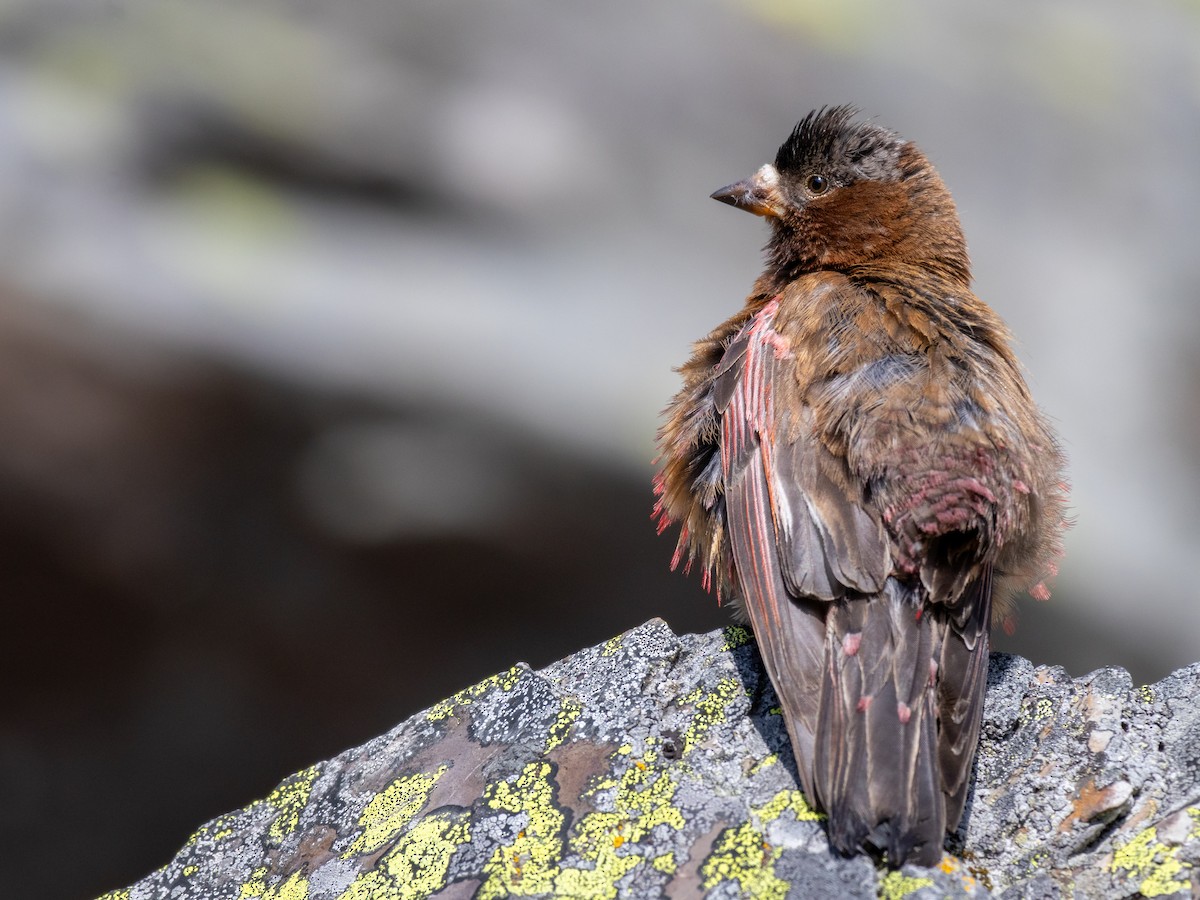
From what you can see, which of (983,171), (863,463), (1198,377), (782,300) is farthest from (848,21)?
(863,463)

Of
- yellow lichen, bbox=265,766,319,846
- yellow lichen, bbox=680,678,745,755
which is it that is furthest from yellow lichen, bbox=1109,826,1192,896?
yellow lichen, bbox=265,766,319,846

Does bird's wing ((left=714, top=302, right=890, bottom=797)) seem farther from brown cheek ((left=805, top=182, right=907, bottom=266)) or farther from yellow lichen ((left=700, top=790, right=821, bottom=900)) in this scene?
brown cheek ((left=805, top=182, right=907, bottom=266))

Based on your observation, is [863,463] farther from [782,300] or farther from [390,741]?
[390,741]

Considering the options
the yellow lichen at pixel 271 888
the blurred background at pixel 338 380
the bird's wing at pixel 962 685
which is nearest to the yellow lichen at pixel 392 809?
the yellow lichen at pixel 271 888

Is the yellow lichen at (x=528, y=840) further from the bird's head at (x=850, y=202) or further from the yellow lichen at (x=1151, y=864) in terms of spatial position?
the bird's head at (x=850, y=202)

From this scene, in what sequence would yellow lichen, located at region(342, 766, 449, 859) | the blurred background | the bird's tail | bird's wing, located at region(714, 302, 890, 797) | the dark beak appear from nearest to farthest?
the bird's tail
bird's wing, located at region(714, 302, 890, 797)
yellow lichen, located at region(342, 766, 449, 859)
the dark beak
the blurred background

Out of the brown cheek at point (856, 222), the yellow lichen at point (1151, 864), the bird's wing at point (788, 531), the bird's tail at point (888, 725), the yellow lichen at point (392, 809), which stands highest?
the brown cheek at point (856, 222)
